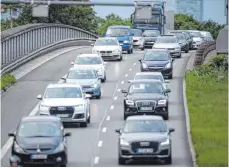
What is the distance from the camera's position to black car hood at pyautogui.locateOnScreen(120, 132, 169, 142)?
2966 cm

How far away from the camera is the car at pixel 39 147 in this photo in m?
28.6

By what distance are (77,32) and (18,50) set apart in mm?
30421

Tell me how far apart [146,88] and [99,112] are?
2637mm

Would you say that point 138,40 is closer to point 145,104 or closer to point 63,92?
point 145,104

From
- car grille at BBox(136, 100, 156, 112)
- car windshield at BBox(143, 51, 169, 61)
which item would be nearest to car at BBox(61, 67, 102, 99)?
car grille at BBox(136, 100, 156, 112)

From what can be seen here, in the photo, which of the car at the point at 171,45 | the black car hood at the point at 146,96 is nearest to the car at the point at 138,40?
the car at the point at 171,45

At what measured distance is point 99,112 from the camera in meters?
42.9

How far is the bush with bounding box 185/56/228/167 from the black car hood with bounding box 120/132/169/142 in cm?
112

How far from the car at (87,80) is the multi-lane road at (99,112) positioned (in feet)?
1.51

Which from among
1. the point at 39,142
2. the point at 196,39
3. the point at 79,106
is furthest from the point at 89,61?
the point at 196,39

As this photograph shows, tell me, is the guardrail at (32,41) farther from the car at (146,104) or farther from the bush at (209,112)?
the car at (146,104)

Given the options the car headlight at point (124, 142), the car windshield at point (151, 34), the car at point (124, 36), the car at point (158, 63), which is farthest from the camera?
the car windshield at point (151, 34)

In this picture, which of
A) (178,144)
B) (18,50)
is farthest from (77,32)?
(178,144)

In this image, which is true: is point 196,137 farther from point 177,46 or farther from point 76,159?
point 177,46
